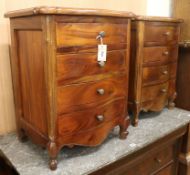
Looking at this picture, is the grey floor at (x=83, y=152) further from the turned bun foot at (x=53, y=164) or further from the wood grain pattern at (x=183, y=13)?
the wood grain pattern at (x=183, y=13)

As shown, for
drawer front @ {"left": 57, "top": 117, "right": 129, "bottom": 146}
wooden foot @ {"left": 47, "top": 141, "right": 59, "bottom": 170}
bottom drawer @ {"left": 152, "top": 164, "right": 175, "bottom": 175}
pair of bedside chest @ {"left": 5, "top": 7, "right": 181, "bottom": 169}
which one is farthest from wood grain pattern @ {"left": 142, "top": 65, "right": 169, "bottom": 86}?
wooden foot @ {"left": 47, "top": 141, "right": 59, "bottom": 170}

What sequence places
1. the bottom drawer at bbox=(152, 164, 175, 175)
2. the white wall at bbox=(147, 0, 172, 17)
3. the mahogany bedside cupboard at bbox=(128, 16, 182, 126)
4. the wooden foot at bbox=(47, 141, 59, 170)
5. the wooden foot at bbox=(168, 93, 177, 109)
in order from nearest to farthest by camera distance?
the wooden foot at bbox=(47, 141, 59, 170) < the mahogany bedside cupboard at bbox=(128, 16, 182, 126) < the bottom drawer at bbox=(152, 164, 175, 175) < the wooden foot at bbox=(168, 93, 177, 109) < the white wall at bbox=(147, 0, 172, 17)

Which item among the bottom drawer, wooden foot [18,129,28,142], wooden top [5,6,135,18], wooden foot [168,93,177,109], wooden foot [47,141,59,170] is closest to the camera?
wooden top [5,6,135,18]

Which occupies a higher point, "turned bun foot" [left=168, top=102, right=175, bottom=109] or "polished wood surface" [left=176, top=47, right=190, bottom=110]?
"polished wood surface" [left=176, top=47, right=190, bottom=110]

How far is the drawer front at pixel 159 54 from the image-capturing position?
4.28ft

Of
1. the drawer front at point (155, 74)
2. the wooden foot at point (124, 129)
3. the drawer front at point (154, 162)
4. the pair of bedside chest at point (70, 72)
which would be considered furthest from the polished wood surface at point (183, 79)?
the wooden foot at point (124, 129)

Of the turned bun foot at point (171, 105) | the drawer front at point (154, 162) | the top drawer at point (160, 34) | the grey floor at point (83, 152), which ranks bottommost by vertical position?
the drawer front at point (154, 162)

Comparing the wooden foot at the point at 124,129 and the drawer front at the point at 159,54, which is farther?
the drawer front at the point at 159,54

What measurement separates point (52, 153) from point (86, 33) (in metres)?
0.48

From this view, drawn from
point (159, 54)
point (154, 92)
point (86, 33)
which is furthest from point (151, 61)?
point (86, 33)

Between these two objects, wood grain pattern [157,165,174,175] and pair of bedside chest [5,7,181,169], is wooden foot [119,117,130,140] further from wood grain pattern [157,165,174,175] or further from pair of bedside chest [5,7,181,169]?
wood grain pattern [157,165,174,175]

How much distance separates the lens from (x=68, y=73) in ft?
2.94

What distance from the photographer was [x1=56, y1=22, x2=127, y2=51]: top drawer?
2.80 feet

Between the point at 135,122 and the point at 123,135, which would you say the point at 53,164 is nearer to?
the point at 123,135
